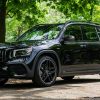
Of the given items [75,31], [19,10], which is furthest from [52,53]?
[19,10]

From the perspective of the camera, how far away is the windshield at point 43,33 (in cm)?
1201

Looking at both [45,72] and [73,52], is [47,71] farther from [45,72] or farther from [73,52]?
[73,52]

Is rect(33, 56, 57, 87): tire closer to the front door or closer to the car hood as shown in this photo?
the car hood

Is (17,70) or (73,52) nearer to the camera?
(17,70)

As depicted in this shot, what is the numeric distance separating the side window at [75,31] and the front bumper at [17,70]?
200 cm

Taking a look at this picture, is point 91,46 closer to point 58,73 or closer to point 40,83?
point 58,73

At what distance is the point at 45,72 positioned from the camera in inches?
444

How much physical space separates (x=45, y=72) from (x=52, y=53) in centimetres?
56

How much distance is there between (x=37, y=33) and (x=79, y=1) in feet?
26.6

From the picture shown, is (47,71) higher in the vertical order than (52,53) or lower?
lower

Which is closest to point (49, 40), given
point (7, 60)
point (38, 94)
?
point (7, 60)

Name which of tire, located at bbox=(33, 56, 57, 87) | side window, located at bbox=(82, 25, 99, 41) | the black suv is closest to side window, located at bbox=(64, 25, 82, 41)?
the black suv

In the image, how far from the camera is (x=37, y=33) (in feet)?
40.9

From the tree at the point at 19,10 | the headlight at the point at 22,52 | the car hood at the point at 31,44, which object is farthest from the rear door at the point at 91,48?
the tree at the point at 19,10
